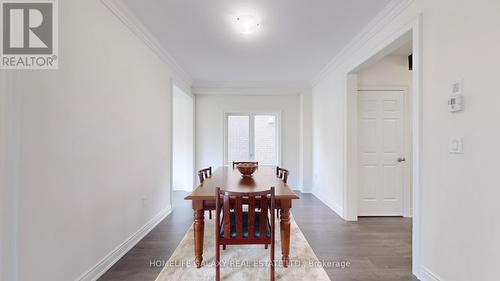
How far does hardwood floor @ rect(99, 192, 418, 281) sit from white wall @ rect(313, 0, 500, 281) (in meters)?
0.36

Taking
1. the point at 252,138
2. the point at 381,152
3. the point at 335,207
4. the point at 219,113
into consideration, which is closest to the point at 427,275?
the point at 335,207

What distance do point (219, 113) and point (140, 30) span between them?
307 cm

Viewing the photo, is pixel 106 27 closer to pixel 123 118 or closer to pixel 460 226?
pixel 123 118

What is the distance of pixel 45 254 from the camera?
1536 millimetres

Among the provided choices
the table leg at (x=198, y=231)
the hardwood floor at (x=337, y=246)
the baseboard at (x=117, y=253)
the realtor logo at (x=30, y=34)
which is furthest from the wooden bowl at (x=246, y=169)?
the realtor logo at (x=30, y=34)

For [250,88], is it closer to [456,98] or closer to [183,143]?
[183,143]

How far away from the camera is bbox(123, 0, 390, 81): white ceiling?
7.94 ft

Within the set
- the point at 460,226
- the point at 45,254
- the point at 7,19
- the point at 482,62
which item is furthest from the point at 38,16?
the point at 460,226

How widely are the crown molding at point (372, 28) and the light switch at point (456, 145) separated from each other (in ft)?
4.33

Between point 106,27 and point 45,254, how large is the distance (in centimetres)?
188

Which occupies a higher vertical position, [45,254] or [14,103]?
[14,103]

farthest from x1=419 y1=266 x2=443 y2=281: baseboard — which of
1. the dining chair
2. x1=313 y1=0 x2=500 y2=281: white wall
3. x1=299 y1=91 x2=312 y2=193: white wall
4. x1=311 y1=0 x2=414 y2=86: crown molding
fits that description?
x1=299 y1=91 x2=312 y2=193: white wall

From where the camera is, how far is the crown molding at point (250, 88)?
5539 mm

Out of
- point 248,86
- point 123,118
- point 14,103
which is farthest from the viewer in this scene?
point 248,86
